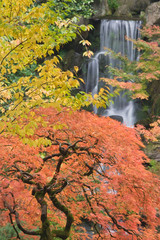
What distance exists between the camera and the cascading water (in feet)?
56.3

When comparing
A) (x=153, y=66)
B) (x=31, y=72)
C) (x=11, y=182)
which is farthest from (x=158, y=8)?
(x=11, y=182)

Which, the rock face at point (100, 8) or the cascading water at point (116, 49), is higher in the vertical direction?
the rock face at point (100, 8)

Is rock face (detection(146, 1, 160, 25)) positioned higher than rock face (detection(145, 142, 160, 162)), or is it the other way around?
rock face (detection(146, 1, 160, 25))

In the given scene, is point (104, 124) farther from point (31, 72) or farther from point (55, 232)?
point (31, 72)

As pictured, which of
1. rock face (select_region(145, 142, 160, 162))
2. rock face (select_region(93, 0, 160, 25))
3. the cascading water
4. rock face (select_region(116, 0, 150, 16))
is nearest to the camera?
rock face (select_region(145, 142, 160, 162))

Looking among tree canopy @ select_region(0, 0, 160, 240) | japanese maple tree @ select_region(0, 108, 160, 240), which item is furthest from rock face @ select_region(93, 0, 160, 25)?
japanese maple tree @ select_region(0, 108, 160, 240)

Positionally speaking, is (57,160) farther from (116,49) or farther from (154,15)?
(154,15)

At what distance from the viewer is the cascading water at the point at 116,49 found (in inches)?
676

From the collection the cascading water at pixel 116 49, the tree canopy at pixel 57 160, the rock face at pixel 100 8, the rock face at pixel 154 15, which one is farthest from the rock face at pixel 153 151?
the rock face at pixel 100 8

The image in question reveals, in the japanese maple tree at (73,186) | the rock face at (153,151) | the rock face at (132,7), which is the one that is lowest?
the rock face at (153,151)

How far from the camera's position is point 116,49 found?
60.3 ft

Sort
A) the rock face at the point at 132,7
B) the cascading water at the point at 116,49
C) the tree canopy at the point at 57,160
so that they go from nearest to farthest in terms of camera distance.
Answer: the tree canopy at the point at 57,160 → the cascading water at the point at 116,49 → the rock face at the point at 132,7

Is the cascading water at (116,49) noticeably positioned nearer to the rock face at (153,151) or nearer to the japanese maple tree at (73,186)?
the rock face at (153,151)

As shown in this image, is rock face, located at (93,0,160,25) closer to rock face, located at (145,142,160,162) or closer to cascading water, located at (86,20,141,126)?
cascading water, located at (86,20,141,126)
